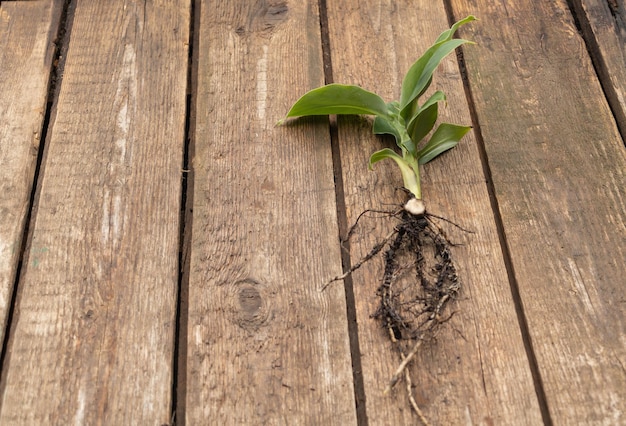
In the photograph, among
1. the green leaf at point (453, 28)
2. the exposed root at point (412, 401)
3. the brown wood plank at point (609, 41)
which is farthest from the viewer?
the brown wood plank at point (609, 41)

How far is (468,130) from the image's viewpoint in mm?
1130

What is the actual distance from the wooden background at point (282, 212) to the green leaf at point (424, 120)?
64 mm

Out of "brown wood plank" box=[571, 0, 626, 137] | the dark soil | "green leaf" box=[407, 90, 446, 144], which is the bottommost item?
the dark soil

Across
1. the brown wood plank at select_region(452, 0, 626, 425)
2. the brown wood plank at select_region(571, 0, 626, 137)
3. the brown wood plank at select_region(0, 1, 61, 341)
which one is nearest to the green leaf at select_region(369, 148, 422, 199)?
the brown wood plank at select_region(452, 0, 626, 425)

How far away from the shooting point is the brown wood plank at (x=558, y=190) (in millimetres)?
1000

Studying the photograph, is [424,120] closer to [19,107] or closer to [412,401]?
[412,401]

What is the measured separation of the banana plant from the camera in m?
1.12

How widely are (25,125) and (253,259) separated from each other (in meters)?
0.51

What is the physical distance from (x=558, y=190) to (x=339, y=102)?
40 centimetres

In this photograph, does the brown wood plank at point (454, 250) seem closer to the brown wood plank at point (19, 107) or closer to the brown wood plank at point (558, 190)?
the brown wood plank at point (558, 190)

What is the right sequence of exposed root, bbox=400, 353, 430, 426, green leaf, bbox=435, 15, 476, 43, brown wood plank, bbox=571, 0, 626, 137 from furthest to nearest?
brown wood plank, bbox=571, 0, 626, 137 < green leaf, bbox=435, 15, 476, 43 < exposed root, bbox=400, 353, 430, 426

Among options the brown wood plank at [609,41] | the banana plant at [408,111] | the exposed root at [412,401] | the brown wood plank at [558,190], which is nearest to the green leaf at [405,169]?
the banana plant at [408,111]

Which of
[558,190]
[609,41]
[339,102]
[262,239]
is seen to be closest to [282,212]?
[262,239]

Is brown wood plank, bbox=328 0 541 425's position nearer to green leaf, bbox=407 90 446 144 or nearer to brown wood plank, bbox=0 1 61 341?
green leaf, bbox=407 90 446 144
